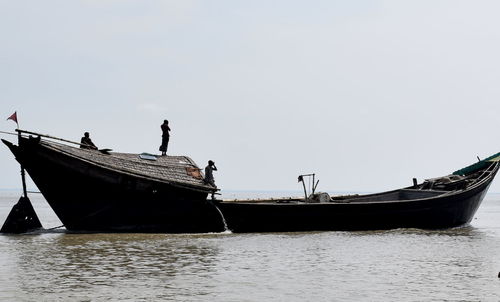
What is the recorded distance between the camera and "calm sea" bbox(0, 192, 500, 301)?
14758 mm

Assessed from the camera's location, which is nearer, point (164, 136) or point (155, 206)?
point (155, 206)

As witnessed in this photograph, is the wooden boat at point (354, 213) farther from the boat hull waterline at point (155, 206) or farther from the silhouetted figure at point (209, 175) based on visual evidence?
the silhouetted figure at point (209, 175)

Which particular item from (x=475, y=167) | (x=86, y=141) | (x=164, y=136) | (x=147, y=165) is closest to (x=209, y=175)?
(x=147, y=165)

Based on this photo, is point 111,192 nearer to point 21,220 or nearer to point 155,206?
point 155,206

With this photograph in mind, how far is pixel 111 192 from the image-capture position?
87.4ft

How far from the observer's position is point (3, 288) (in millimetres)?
15273

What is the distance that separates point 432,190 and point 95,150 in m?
16.6

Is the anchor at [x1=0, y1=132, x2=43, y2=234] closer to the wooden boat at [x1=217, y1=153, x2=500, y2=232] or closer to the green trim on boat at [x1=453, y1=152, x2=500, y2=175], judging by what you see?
the wooden boat at [x1=217, y1=153, x2=500, y2=232]

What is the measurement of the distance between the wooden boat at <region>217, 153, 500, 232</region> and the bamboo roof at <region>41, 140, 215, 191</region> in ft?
6.53

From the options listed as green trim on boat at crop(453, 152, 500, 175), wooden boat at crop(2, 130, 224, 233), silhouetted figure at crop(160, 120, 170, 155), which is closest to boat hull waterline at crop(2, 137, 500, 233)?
wooden boat at crop(2, 130, 224, 233)

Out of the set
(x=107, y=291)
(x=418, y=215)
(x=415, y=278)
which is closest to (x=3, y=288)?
(x=107, y=291)

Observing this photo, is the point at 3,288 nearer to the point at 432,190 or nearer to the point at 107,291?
the point at 107,291

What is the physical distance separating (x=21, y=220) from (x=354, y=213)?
14.0 m

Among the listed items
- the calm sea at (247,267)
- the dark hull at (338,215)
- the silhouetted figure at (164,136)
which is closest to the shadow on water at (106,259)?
the calm sea at (247,267)
